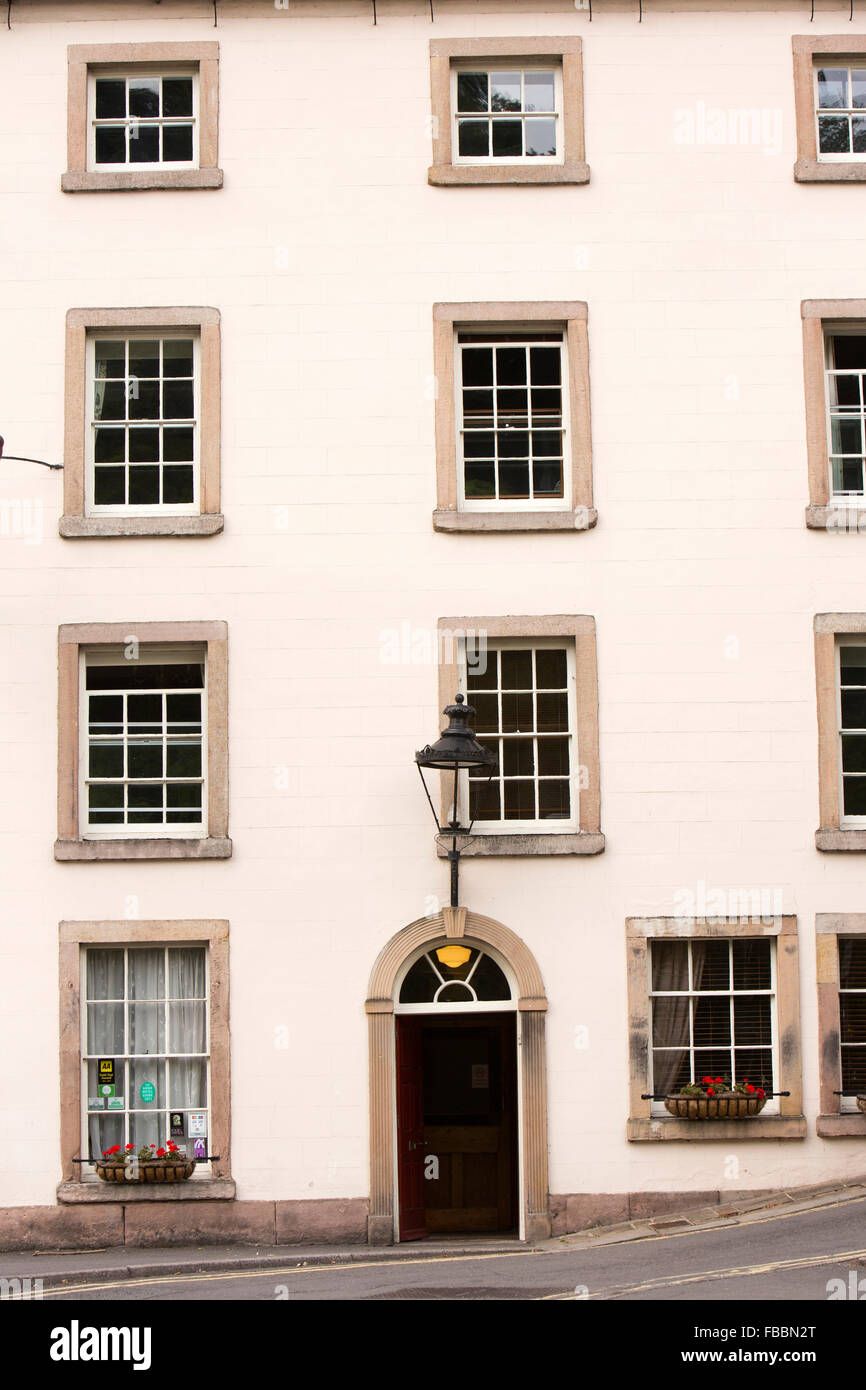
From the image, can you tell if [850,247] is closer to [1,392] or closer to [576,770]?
[576,770]

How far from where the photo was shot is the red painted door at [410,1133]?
17000 millimetres

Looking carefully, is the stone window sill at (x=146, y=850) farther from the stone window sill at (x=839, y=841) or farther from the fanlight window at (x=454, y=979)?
the stone window sill at (x=839, y=841)

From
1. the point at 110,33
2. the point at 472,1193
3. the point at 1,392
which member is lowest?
the point at 472,1193

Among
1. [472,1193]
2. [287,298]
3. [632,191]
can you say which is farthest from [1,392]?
[472,1193]

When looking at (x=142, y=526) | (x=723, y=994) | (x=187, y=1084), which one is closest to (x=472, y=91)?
(x=142, y=526)

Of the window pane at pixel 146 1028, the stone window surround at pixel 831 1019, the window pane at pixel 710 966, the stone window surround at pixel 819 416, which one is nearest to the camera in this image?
the stone window surround at pixel 831 1019

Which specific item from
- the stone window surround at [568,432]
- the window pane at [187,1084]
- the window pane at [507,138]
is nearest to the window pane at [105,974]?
the window pane at [187,1084]

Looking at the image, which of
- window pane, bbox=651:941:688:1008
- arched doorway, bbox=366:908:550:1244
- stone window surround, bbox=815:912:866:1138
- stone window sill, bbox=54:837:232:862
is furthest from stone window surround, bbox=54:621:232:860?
stone window surround, bbox=815:912:866:1138

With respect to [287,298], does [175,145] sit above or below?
above

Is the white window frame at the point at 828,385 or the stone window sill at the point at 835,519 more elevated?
the white window frame at the point at 828,385

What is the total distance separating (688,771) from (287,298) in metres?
6.14

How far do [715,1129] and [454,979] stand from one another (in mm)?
2830

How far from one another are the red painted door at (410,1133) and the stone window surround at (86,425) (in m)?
5.30

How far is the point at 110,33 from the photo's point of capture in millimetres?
18203
